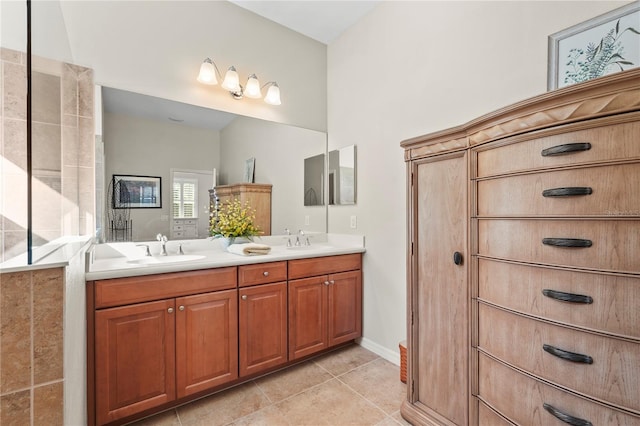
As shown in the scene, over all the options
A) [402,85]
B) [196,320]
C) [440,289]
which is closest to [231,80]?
[402,85]

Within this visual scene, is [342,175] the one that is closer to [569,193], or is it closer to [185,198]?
[185,198]

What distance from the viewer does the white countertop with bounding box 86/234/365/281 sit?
1580mm

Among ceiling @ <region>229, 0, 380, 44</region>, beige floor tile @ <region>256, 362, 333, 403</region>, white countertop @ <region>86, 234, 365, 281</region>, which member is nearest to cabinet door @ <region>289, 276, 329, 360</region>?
beige floor tile @ <region>256, 362, 333, 403</region>

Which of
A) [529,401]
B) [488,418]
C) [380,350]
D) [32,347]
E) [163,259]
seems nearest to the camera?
[32,347]

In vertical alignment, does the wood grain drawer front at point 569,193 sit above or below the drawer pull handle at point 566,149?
below

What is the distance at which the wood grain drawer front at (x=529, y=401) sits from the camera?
91 cm

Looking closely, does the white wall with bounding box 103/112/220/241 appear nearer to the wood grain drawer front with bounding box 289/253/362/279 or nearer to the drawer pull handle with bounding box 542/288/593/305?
the wood grain drawer front with bounding box 289/253/362/279

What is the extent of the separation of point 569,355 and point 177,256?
2176 mm

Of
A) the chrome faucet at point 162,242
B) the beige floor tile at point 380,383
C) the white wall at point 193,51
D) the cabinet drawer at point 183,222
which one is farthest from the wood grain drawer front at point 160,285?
the white wall at point 193,51

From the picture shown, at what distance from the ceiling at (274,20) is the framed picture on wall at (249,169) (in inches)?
14.0

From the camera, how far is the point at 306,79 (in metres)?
2.88

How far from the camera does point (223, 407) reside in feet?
5.90

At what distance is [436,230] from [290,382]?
4.84ft

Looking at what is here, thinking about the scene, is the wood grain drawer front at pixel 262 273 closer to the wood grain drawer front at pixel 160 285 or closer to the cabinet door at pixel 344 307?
the wood grain drawer front at pixel 160 285
